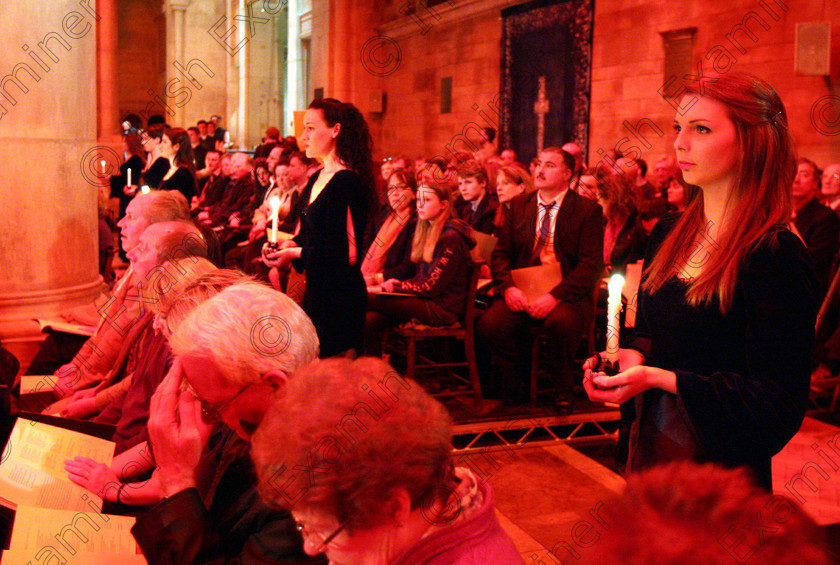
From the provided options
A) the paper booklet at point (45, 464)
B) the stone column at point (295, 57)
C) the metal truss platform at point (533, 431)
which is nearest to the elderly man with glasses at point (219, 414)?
the paper booklet at point (45, 464)

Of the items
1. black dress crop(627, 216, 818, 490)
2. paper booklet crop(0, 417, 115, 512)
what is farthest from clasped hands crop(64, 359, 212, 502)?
black dress crop(627, 216, 818, 490)

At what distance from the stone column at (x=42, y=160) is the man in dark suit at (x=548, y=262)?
252cm

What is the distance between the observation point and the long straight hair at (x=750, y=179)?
5.43 feet

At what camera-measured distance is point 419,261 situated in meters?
5.32

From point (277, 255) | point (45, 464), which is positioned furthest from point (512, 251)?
point (45, 464)

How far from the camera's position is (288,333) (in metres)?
1.89

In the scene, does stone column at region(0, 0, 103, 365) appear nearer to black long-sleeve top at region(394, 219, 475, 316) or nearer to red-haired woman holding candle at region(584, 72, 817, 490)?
black long-sleeve top at region(394, 219, 475, 316)

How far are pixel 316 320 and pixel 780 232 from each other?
8.10 feet

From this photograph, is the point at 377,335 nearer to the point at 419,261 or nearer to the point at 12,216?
the point at 419,261

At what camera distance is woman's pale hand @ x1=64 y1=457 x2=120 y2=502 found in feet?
7.46

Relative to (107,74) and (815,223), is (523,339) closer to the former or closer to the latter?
(815,223)

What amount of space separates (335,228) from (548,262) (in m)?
1.63

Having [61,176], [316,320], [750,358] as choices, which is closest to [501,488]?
[316,320]

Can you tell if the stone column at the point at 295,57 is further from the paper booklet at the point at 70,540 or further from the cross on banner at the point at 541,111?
the paper booklet at the point at 70,540
